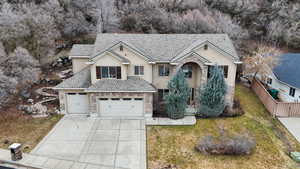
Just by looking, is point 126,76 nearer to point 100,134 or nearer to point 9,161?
point 100,134

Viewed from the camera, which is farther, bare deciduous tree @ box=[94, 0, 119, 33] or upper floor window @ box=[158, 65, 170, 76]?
bare deciduous tree @ box=[94, 0, 119, 33]

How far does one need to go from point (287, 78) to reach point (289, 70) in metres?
1.41

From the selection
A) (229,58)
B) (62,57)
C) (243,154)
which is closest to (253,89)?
(229,58)

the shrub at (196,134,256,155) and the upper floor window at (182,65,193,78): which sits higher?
the upper floor window at (182,65,193,78)

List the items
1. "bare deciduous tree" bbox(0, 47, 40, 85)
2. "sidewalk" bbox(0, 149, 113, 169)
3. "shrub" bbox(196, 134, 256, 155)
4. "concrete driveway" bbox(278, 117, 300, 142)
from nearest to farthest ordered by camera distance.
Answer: "sidewalk" bbox(0, 149, 113, 169)
"shrub" bbox(196, 134, 256, 155)
"concrete driveway" bbox(278, 117, 300, 142)
"bare deciduous tree" bbox(0, 47, 40, 85)

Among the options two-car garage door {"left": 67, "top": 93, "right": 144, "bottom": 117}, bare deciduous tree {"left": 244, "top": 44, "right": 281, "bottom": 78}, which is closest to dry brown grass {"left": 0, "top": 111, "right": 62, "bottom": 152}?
two-car garage door {"left": 67, "top": 93, "right": 144, "bottom": 117}

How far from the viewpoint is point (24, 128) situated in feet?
58.0

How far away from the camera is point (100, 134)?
56.4ft

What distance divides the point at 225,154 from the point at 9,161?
13.8 metres

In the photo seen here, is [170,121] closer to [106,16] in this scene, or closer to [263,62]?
[263,62]

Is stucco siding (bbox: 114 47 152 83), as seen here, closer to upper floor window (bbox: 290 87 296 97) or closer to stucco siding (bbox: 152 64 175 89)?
stucco siding (bbox: 152 64 175 89)

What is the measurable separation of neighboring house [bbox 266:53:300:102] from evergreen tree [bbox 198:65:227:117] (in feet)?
26.5

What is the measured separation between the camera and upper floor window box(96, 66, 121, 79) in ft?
64.2

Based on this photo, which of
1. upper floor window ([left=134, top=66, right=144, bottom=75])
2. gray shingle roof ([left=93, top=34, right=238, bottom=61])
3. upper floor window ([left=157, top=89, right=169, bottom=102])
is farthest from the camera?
upper floor window ([left=157, top=89, right=169, bottom=102])
